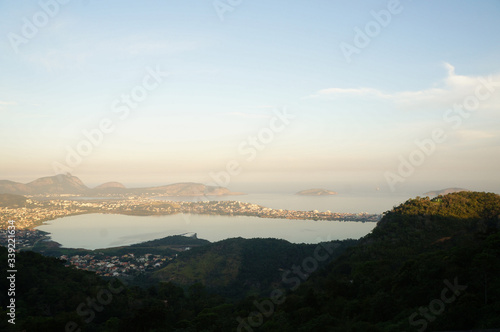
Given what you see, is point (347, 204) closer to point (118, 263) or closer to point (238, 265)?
point (238, 265)

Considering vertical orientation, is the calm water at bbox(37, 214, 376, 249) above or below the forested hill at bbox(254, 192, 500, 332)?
below

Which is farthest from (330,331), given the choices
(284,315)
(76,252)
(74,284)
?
(76,252)

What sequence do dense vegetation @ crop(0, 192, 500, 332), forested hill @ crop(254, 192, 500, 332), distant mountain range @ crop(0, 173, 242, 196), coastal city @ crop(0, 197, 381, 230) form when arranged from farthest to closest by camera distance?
1. distant mountain range @ crop(0, 173, 242, 196)
2. coastal city @ crop(0, 197, 381, 230)
3. dense vegetation @ crop(0, 192, 500, 332)
4. forested hill @ crop(254, 192, 500, 332)

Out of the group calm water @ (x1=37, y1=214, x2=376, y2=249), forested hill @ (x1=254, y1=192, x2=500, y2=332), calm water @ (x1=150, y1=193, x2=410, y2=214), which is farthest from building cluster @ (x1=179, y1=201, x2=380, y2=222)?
forested hill @ (x1=254, y1=192, x2=500, y2=332)

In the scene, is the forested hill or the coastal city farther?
the coastal city

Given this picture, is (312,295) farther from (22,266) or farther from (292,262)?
(292,262)

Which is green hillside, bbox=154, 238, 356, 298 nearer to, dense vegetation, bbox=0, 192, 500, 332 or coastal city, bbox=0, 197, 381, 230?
dense vegetation, bbox=0, 192, 500, 332

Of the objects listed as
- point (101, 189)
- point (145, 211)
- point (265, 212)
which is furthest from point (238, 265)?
point (101, 189)
